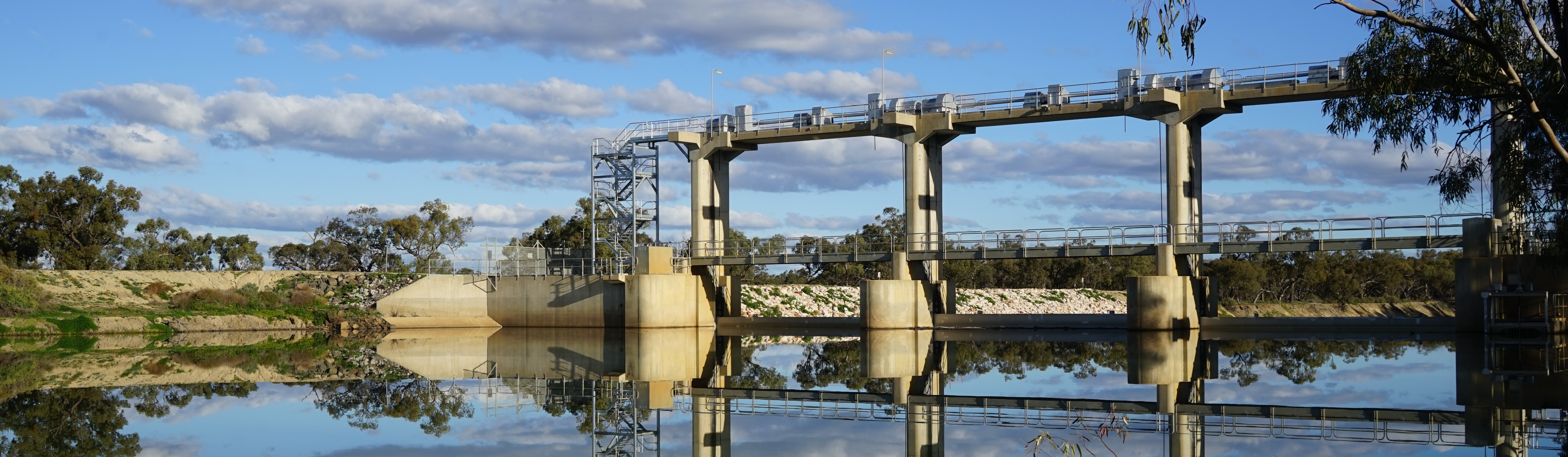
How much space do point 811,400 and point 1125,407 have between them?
4843 mm

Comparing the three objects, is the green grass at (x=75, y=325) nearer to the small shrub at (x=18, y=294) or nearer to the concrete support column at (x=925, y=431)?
the small shrub at (x=18, y=294)

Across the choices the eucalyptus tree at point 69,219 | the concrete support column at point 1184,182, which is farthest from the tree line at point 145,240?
the concrete support column at point 1184,182

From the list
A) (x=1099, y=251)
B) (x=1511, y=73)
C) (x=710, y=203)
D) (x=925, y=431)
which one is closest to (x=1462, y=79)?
(x=1511, y=73)

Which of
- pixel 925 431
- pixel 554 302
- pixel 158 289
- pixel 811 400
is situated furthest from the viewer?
pixel 158 289

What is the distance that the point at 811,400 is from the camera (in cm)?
2008

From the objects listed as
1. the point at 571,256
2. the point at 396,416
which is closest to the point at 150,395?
the point at 396,416

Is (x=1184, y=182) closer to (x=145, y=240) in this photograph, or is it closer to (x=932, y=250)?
(x=932, y=250)

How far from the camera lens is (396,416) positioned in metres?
17.2

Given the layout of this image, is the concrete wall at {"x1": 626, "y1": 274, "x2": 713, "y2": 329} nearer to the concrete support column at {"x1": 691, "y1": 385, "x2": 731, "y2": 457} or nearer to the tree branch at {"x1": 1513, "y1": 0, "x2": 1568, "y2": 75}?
the concrete support column at {"x1": 691, "y1": 385, "x2": 731, "y2": 457}

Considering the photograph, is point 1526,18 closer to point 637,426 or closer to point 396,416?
point 637,426

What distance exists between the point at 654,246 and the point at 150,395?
25246 mm

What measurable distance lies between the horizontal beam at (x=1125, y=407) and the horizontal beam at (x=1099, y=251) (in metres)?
Result: 19.0

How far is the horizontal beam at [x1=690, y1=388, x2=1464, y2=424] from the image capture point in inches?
625

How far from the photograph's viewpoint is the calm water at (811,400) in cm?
1408
